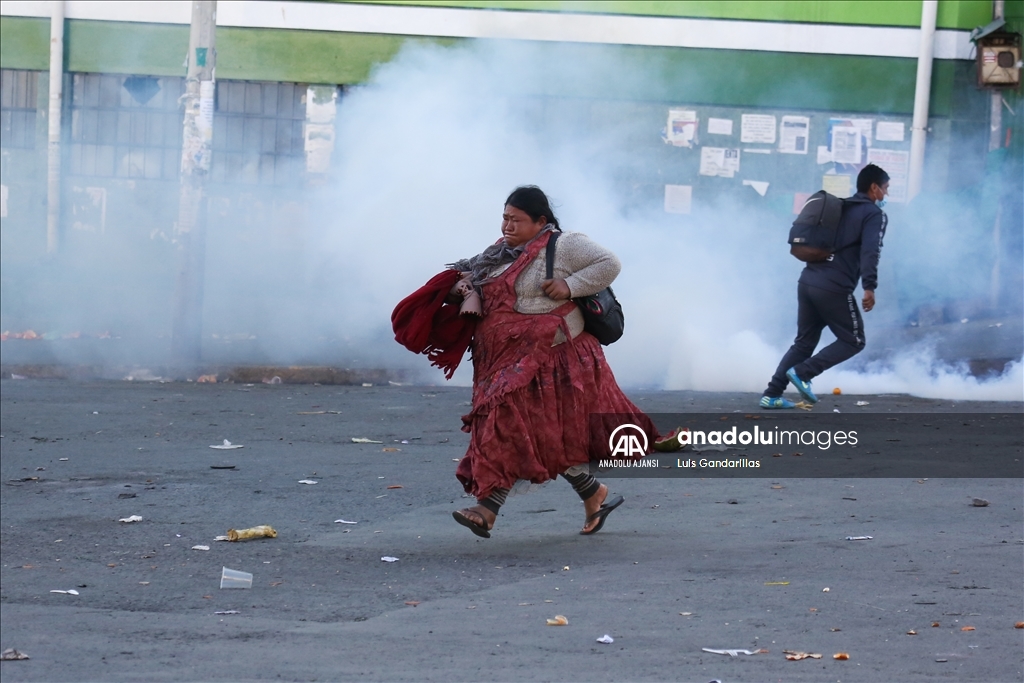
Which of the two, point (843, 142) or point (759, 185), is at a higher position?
point (843, 142)

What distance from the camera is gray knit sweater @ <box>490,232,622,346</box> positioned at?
4984 millimetres

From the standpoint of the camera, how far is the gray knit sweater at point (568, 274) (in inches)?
196

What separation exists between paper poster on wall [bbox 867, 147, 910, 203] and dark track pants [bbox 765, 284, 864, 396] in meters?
5.96

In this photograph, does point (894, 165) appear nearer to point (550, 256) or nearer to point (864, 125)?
point (864, 125)

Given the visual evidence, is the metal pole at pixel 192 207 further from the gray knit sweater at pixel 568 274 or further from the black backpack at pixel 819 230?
the gray knit sweater at pixel 568 274

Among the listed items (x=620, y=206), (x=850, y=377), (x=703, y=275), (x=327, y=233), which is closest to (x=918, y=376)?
(x=850, y=377)

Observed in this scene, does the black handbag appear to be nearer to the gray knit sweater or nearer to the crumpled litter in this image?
the gray knit sweater

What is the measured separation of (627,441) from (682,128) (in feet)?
31.8

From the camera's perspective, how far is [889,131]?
14227mm

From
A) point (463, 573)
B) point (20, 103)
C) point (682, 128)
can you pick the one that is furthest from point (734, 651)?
point (20, 103)

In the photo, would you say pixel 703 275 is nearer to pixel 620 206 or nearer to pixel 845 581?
pixel 620 206

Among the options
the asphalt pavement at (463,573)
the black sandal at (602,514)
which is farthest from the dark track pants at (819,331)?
the black sandal at (602,514)

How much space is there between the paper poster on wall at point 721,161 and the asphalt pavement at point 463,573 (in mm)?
7465

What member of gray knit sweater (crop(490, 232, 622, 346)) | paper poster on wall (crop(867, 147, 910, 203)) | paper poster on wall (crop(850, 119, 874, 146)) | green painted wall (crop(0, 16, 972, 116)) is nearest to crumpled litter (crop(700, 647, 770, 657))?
gray knit sweater (crop(490, 232, 622, 346))
